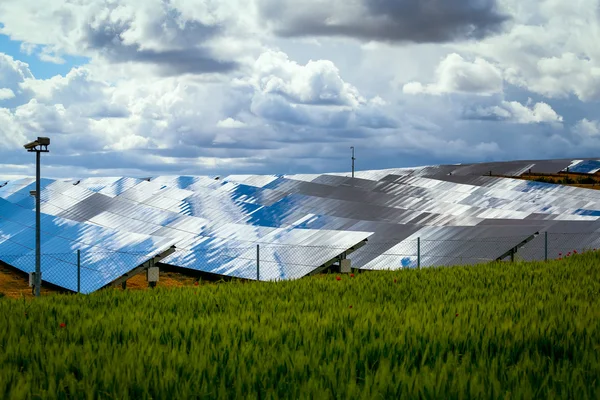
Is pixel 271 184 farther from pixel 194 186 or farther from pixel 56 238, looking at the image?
pixel 56 238

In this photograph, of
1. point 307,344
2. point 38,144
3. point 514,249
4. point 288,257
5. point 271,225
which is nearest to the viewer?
point 307,344

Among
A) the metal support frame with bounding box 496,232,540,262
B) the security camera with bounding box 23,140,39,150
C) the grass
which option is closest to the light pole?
the security camera with bounding box 23,140,39,150

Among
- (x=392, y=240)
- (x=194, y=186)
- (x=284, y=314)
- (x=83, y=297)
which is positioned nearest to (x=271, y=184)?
(x=194, y=186)

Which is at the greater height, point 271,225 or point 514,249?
point 271,225

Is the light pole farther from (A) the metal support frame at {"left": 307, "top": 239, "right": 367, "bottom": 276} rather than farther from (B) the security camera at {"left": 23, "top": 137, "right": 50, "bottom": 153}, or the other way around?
(A) the metal support frame at {"left": 307, "top": 239, "right": 367, "bottom": 276}

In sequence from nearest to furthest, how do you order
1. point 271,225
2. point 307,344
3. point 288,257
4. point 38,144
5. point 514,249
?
1. point 307,344
2. point 38,144
3. point 288,257
4. point 514,249
5. point 271,225

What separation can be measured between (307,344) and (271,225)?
25072mm

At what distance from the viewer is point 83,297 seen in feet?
50.5

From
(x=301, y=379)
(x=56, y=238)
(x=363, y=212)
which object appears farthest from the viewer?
(x=363, y=212)

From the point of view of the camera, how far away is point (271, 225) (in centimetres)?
A: 3422

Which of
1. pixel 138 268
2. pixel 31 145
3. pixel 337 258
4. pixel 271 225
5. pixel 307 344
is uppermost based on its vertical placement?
pixel 31 145

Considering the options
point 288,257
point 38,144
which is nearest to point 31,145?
point 38,144

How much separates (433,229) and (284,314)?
56.5 ft

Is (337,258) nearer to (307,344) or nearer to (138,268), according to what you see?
(138,268)
